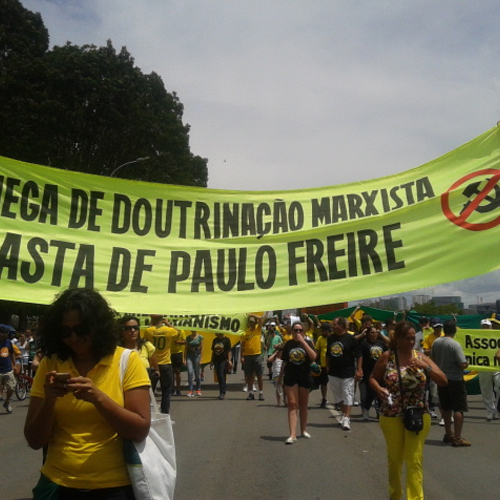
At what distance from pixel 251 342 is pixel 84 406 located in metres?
12.5

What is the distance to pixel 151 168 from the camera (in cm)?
3366

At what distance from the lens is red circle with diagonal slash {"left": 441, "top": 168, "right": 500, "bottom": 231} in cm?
402

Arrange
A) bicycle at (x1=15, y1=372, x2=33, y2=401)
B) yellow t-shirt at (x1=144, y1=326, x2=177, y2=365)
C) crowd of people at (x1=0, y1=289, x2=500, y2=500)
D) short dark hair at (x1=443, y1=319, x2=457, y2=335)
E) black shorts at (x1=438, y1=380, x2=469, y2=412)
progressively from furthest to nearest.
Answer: bicycle at (x1=15, y1=372, x2=33, y2=401) < yellow t-shirt at (x1=144, y1=326, x2=177, y2=365) < short dark hair at (x1=443, y1=319, x2=457, y2=335) < black shorts at (x1=438, y1=380, x2=469, y2=412) < crowd of people at (x1=0, y1=289, x2=500, y2=500)

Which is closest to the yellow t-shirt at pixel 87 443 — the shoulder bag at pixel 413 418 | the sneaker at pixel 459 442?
the shoulder bag at pixel 413 418

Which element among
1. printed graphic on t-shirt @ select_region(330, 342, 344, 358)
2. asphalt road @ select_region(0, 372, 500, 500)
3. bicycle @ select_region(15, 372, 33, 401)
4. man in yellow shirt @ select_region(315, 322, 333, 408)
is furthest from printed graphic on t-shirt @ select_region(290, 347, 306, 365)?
bicycle @ select_region(15, 372, 33, 401)

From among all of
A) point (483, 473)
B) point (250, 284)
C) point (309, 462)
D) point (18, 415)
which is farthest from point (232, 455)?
point (18, 415)

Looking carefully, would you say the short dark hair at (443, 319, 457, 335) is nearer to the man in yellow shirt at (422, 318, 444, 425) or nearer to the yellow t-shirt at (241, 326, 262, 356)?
the man in yellow shirt at (422, 318, 444, 425)

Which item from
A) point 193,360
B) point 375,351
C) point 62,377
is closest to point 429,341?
point 375,351

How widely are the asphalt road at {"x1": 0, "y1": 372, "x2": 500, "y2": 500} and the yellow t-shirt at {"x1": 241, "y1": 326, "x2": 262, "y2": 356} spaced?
296cm

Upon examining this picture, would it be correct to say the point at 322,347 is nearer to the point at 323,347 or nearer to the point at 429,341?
the point at 323,347

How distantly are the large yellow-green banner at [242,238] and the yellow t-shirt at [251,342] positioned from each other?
11097mm

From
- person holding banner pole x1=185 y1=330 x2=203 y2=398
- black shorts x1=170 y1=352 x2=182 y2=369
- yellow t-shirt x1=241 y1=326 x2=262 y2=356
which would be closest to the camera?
yellow t-shirt x1=241 y1=326 x2=262 y2=356

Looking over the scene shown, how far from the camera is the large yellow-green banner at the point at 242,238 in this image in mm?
3959

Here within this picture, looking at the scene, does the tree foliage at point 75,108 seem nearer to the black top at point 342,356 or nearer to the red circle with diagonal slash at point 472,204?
the black top at point 342,356
